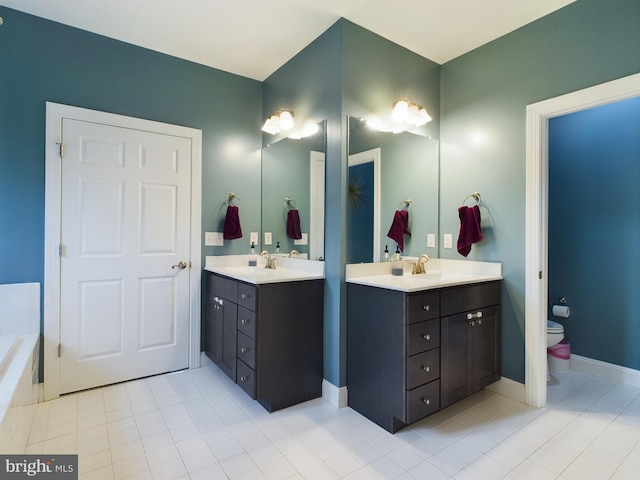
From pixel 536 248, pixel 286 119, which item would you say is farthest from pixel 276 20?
pixel 536 248

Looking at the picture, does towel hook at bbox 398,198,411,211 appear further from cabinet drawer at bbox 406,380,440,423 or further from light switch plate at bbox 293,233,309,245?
cabinet drawer at bbox 406,380,440,423

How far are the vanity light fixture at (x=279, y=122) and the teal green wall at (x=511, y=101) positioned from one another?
1255 millimetres

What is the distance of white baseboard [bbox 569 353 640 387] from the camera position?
2582 millimetres

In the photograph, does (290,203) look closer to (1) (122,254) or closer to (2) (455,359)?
(1) (122,254)

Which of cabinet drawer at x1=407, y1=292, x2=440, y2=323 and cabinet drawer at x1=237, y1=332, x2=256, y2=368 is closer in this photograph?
cabinet drawer at x1=407, y1=292, x2=440, y2=323

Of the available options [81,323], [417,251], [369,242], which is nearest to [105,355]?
[81,323]

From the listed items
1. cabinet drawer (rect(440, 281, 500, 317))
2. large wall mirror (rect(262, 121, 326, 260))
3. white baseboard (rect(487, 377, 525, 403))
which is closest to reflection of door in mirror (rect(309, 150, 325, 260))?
large wall mirror (rect(262, 121, 326, 260))

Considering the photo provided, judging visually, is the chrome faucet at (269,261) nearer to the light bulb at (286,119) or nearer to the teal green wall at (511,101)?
the light bulb at (286,119)

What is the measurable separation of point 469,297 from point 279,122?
1.92m

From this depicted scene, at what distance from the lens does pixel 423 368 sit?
192 cm

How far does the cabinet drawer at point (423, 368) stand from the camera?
1861mm

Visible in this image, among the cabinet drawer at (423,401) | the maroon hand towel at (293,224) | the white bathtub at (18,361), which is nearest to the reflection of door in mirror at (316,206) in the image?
the maroon hand towel at (293,224)

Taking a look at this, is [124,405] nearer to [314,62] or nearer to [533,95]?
[314,62]

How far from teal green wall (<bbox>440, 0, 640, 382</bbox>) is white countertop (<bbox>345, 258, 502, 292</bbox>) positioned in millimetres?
75
